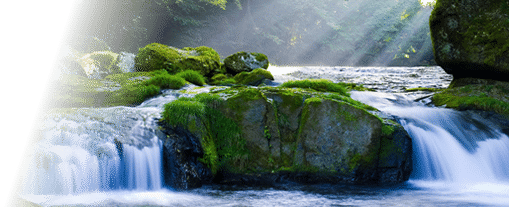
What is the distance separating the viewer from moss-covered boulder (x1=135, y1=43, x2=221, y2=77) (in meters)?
9.75

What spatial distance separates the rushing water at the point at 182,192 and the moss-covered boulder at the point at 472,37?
2041 mm

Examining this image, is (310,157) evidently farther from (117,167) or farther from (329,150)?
(117,167)

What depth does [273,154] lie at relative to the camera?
16.3 ft

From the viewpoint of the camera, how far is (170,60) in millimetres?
9875

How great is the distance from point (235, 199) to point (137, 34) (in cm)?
1932

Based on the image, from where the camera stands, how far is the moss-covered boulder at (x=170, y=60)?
9.75 metres

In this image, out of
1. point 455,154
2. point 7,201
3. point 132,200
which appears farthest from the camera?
point 455,154

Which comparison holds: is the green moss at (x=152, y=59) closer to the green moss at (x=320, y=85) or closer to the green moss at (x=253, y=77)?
the green moss at (x=253, y=77)

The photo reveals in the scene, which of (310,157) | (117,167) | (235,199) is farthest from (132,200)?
(310,157)

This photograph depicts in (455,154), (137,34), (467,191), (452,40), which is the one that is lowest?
(467,191)

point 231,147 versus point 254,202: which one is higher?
point 231,147

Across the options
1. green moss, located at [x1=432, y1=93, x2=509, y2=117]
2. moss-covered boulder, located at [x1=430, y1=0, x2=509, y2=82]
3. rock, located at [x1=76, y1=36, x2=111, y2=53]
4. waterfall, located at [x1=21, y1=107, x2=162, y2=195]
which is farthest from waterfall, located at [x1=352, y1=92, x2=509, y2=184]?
rock, located at [x1=76, y1=36, x2=111, y2=53]

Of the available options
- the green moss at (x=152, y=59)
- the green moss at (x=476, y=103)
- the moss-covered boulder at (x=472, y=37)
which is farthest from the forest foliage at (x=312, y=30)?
the green moss at (x=476, y=103)

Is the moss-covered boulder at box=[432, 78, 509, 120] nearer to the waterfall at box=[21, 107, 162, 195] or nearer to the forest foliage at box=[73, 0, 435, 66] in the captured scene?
the waterfall at box=[21, 107, 162, 195]
